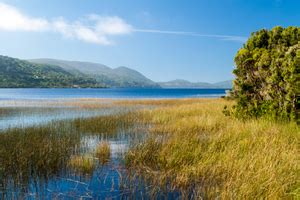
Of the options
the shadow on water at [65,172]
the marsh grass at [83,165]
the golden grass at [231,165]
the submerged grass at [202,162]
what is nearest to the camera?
the golden grass at [231,165]

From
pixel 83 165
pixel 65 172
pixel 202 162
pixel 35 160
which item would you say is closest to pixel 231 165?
pixel 202 162

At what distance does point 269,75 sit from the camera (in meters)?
13.2

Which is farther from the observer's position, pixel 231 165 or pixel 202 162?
pixel 202 162

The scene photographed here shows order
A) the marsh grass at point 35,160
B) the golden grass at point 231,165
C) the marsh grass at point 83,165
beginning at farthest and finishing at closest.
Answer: the marsh grass at point 83,165 → the marsh grass at point 35,160 → the golden grass at point 231,165

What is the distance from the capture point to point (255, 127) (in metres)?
11.5

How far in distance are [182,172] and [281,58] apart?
7.61 metres

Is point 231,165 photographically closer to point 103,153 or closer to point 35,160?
point 103,153

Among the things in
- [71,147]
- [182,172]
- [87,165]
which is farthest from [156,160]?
[71,147]

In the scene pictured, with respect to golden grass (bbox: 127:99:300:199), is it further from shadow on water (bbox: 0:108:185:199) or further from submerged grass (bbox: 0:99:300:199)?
shadow on water (bbox: 0:108:185:199)

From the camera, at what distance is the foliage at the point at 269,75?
1134 cm

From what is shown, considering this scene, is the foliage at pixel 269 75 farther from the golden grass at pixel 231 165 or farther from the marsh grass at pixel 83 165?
the marsh grass at pixel 83 165

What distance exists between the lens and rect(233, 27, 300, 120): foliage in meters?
11.3

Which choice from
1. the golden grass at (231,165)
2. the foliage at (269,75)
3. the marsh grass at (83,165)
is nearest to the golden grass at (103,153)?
the marsh grass at (83,165)

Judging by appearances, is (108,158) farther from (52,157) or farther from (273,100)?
(273,100)
